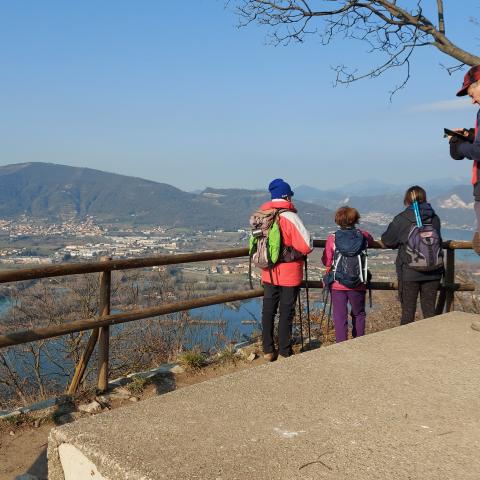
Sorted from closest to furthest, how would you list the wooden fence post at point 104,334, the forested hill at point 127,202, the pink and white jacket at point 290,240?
1. the pink and white jacket at point 290,240
2. the wooden fence post at point 104,334
3. the forested hill at point 127,202

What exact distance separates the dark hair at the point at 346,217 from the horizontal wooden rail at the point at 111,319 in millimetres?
1174

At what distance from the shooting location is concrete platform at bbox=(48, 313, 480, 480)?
189 cm

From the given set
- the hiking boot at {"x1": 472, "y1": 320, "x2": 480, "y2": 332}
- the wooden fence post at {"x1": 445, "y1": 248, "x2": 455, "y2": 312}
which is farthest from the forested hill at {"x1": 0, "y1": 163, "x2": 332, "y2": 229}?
the hiking boot at {"x1": 472, "y1": 320, "x2": 480, "y2": 332}

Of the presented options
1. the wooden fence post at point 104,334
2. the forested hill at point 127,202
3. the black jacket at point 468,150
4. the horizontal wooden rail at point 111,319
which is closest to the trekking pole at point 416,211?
the black jacket at point 468,150

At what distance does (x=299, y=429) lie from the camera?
7.16ft

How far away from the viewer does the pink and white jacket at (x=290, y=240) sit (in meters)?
4.44

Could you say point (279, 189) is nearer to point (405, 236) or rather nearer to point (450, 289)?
point (405, 236)

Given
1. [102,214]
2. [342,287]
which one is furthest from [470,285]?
[102,214]

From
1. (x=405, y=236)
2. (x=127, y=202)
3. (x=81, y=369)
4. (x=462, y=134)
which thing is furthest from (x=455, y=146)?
(x=127, y=202)

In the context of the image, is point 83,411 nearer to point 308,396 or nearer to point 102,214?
point 308,396

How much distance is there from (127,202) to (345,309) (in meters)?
119

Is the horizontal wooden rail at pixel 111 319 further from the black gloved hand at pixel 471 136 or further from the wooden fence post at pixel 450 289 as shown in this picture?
the black gloved hand at pixel 471 136

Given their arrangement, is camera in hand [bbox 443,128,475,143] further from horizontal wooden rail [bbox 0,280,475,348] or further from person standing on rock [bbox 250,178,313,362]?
horizontal wooden rail [bbox 0,280,475,348]

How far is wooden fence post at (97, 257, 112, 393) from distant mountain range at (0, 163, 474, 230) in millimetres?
49231
